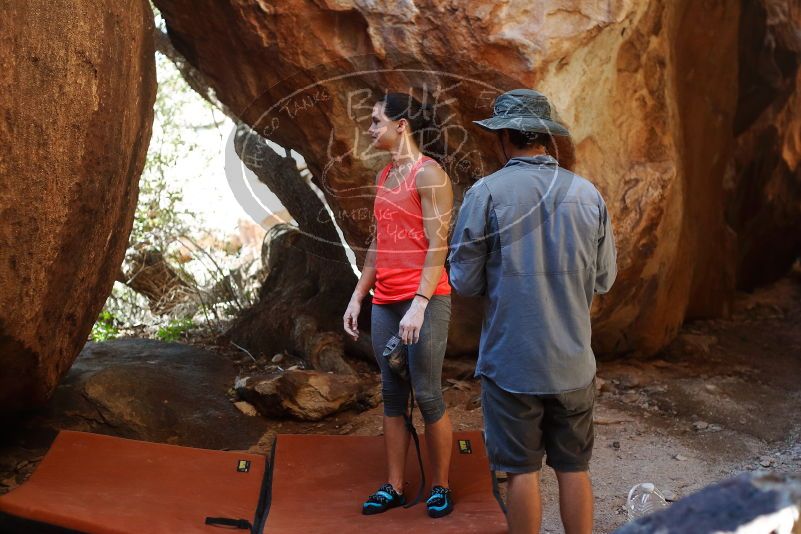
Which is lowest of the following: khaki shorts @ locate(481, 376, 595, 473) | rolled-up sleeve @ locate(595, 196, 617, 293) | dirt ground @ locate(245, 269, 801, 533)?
dirt ground @ locate(245, 269, 801, 533)

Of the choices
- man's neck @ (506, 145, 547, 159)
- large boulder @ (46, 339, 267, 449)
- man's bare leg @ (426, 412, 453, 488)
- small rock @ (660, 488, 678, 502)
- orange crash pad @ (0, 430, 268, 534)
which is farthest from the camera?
large boulder @ (46, 339, 267, 449)

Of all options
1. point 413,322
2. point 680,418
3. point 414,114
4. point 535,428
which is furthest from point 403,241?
point 680,418

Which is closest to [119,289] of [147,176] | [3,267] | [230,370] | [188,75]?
[147,176]

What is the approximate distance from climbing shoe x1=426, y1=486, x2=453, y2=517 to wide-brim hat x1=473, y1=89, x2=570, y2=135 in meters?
1.44

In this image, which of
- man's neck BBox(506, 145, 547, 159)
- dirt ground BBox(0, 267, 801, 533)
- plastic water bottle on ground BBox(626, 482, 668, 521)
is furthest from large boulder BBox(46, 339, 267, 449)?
man's neck BBox(506, 145, 547, 159)

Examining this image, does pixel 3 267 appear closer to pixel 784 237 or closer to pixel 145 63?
pixel 145 63

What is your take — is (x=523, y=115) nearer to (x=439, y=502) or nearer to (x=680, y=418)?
(x=439, y=502)

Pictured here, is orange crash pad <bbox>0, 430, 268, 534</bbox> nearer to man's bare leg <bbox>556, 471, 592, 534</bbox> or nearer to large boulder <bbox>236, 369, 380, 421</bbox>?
large boulder <bbox>236, 369, 380, 421</bbox>

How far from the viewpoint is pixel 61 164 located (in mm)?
3607

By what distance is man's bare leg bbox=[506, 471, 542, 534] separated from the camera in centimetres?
270

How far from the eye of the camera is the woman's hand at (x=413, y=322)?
3.15 metres

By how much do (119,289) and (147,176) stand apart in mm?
1142

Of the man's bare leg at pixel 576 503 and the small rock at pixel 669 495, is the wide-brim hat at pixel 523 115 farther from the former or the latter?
the small rock at pixel 669 495

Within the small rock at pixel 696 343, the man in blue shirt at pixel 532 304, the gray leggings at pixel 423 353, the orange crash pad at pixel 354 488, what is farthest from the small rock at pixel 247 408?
the small rock at pixel 696 343
